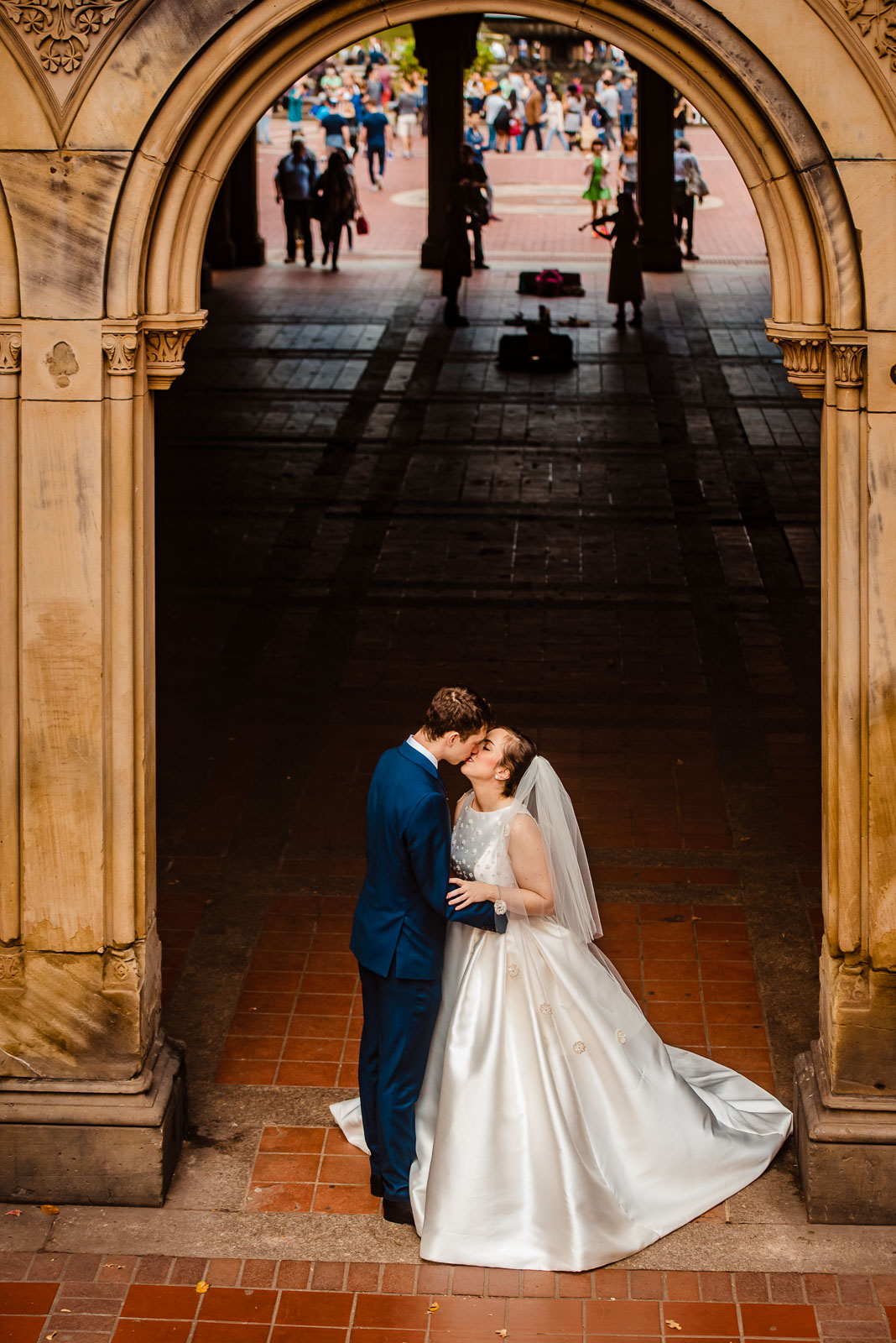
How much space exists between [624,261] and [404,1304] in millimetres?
16481

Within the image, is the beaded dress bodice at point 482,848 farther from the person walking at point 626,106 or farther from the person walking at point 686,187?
the person walking at point 626,106

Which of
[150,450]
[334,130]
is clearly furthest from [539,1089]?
[334,130]

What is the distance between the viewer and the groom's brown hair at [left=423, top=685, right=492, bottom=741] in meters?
4.93

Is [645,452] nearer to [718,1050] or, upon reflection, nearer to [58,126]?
[718,1050]

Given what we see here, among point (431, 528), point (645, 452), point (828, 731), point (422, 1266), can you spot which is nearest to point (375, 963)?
point (422, 1266)

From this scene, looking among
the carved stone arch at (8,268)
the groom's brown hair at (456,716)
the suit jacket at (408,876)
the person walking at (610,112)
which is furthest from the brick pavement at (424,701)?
the person walking at (610,112)

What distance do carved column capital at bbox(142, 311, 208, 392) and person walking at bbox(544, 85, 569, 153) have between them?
39.6 meters

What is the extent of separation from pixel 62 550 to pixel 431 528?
8.43 m

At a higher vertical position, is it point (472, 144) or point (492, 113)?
point (492, 113)

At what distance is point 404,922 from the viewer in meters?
5.07

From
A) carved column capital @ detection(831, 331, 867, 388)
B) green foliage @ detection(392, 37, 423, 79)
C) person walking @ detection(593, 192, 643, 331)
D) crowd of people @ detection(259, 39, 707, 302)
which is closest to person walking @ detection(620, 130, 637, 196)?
crowd of people @ detection(259, 39, 707, 302)

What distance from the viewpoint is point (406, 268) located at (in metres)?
24.1

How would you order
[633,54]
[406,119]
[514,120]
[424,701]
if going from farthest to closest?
[514,120]
[406,119]
[424,701]
[633,54]

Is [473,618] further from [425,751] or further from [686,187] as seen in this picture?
[686,187]
